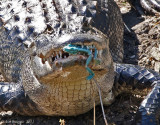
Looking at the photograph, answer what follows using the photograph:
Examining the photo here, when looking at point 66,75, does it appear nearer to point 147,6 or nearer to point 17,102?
point 17,102

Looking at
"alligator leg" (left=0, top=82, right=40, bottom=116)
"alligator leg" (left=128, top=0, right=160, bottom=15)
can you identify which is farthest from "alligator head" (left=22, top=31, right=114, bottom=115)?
"alligator leg" (left=128, top=0, right=160, bottom=15)

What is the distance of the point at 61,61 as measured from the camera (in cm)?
289

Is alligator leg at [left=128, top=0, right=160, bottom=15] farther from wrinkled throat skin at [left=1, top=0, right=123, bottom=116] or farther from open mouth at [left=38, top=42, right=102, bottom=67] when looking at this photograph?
open mouth at [left=38, top=42, right=102, bottom=67]

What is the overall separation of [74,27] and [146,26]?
2.74 metres

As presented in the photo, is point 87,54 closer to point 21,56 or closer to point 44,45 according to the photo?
point 44,45

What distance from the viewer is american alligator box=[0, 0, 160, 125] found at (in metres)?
3.10

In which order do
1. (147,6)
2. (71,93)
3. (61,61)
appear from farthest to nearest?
(147,6)
(71,93)
(61,61)

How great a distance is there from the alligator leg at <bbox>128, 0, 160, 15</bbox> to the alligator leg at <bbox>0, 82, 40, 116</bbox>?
2905 mm

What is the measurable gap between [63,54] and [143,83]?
149 cm

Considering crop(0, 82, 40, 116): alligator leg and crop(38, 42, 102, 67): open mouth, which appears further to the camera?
crop(0, 82, 40, 116): alligator leg

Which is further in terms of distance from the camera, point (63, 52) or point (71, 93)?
point (71, 93)

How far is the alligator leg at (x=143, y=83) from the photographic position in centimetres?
383

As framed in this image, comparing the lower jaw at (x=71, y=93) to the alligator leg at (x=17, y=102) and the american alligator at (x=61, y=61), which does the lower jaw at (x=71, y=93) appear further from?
the alligator leg at (x=17, y=102)

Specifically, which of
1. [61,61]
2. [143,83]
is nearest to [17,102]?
[143,83]
